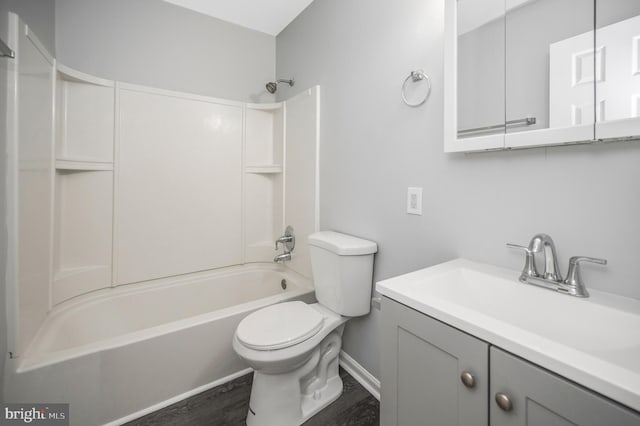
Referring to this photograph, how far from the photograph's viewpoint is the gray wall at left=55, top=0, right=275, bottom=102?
5.98 feet

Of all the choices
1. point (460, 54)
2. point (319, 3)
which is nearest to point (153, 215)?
point (319, 3)

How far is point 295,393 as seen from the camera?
1.42 m

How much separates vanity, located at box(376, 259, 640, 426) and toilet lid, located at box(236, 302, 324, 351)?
0.51 metres

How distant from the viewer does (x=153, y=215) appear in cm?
209

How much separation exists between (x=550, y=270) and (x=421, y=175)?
2.03ft

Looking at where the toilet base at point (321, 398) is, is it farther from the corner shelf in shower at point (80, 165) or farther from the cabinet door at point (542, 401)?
the corner shelf in shower at point (80, 165)

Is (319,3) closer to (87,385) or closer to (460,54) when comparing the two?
(460,54)

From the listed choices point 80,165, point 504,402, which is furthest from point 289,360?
point 80,165

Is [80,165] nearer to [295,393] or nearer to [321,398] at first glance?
[295,393]

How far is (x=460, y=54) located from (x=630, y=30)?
47 cm

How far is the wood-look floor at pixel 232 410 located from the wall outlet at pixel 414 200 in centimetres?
106

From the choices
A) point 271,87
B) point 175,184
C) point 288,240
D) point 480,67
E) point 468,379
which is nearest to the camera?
point 468,379

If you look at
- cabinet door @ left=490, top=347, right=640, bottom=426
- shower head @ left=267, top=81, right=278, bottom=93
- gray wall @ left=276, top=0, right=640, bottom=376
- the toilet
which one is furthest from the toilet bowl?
shower head @ left=267, top=81, right=278, bottom=93

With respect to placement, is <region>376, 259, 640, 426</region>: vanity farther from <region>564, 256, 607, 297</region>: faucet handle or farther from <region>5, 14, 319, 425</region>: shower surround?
<region>5, 14, 319, 425</region>: shower surround
